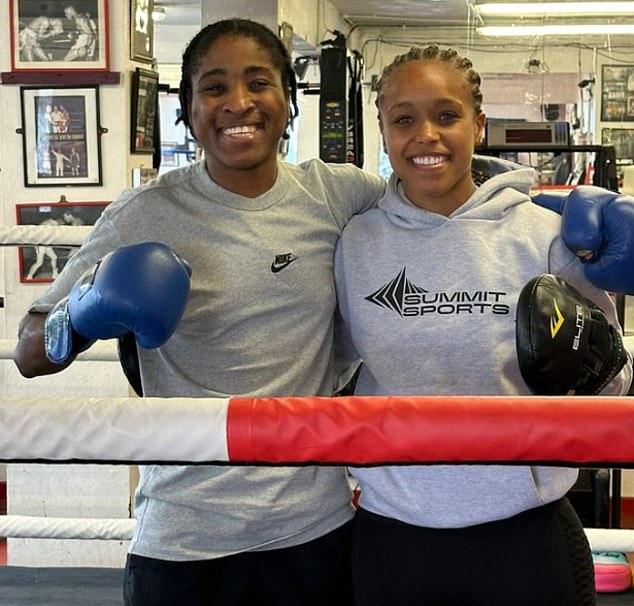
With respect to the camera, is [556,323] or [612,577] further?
[612,577]

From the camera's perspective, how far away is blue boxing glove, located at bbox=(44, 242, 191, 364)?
110cm

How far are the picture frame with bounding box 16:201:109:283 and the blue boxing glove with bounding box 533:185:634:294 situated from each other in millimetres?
1726

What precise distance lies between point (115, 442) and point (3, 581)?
199 cm

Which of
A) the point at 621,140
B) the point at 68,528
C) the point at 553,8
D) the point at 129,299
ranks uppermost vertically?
the point at 553,8

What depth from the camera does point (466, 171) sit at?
137cm

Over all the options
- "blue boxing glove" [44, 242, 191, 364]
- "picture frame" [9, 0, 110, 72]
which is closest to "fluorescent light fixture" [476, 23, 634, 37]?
"picture frame" [9, 0, 110, 72]

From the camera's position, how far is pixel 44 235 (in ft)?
6.43

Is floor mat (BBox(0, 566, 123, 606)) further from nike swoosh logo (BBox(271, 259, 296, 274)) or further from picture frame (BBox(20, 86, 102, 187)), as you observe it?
nike swoosh logo (BBox(271, 259, 296, 274))

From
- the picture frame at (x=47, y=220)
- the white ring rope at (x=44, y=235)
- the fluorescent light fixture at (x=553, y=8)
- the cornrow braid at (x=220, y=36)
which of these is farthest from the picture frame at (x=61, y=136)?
the fluorescent light fixture at (x=553, y=8)

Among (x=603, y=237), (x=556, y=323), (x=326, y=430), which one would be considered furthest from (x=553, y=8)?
(x=326, y=430)

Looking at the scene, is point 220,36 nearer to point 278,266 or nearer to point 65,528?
point 278,266

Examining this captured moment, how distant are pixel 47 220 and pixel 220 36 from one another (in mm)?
1518

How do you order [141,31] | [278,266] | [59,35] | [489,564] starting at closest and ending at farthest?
[489,564] < [278,266] < [59,35] < [141,31]

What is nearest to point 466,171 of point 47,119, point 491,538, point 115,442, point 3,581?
point 491,538
